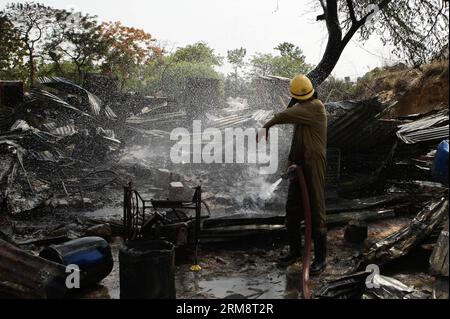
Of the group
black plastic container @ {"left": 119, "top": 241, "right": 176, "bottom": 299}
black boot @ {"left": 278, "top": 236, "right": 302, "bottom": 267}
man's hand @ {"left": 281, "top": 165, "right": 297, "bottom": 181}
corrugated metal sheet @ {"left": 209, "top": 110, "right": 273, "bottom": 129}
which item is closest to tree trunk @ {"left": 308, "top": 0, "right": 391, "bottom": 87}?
corrugated metal sheet @ {"left": 209, "top": 110, "right": 273, "bottom": 129}

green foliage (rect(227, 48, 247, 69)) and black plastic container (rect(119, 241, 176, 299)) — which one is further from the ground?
green foliage (rect(227, 48, 247, 69))

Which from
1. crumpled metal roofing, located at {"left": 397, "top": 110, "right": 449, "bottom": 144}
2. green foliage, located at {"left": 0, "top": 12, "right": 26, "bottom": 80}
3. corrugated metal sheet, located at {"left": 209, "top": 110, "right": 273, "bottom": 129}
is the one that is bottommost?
crumpled metal roofing, located at {"left": 397, "top": 110, "right": 449, "bottom": 144}

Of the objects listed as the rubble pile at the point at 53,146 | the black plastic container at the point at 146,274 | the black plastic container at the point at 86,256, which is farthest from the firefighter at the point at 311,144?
the rubble pile at the point at 53,146

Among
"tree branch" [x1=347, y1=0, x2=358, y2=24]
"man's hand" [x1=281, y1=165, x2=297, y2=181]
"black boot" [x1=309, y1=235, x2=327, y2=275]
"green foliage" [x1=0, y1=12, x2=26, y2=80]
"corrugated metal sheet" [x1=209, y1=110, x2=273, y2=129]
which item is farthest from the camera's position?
"green foliage" [x1=0, y1=12, x2=26, y2=80]

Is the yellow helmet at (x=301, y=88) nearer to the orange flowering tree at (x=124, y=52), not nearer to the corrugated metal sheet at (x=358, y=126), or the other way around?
the corrugated metal sheet at (x=358, y=126)

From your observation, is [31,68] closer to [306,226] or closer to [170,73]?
[170,73]

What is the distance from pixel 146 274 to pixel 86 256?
34.8 inches

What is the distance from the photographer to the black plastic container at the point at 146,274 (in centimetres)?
375

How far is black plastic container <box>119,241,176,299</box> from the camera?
3.75m

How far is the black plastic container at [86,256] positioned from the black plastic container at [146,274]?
0.60 meters

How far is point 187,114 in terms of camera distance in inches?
614

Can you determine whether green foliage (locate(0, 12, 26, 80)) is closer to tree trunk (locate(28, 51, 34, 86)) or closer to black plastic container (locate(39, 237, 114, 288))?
tree trunk (locate(28, 51, 34, 86))

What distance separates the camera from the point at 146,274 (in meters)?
3.76

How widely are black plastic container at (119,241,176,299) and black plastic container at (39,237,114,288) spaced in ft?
1.96
